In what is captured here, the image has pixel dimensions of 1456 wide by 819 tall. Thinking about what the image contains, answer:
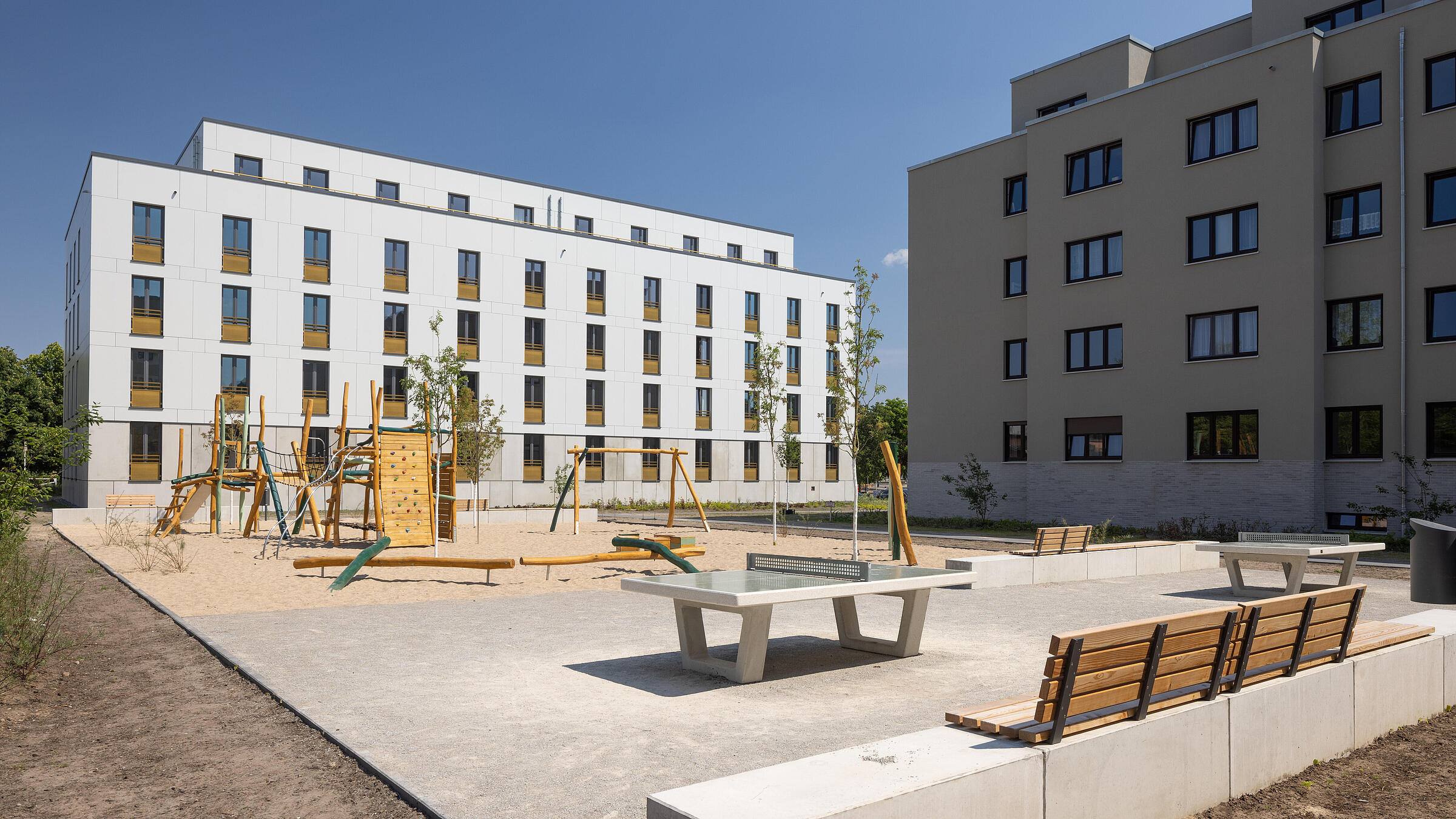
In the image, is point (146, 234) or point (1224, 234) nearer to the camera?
point (1224, 234)

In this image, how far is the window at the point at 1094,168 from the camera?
1192 inches

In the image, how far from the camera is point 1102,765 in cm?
473

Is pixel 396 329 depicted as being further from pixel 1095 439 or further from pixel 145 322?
pixel 1095 439

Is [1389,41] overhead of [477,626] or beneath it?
overhead

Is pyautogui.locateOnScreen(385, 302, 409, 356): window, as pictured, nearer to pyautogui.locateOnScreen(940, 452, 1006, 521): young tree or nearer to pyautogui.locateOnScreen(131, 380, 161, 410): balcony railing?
pyautogui.locateOnScreen(131, 380, 161, 410): balcony railing

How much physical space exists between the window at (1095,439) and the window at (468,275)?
1117 inches

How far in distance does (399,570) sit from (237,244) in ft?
94.4

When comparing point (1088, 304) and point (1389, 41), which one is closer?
point (1389, 41)

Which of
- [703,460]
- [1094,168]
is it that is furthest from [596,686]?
[703,460]

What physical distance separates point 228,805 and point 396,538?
15.4 metres

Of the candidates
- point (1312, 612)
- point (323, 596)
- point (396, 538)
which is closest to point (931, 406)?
point (396, 538)

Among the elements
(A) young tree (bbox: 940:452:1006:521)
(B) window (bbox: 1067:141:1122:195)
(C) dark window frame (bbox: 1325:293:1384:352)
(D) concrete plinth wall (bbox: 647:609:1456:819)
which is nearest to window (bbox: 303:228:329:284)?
(A) young tree (bbox: 940:452:1006:521)

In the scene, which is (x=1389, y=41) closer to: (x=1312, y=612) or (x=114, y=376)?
(x=1312, y=612)

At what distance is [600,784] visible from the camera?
17.1 ft
